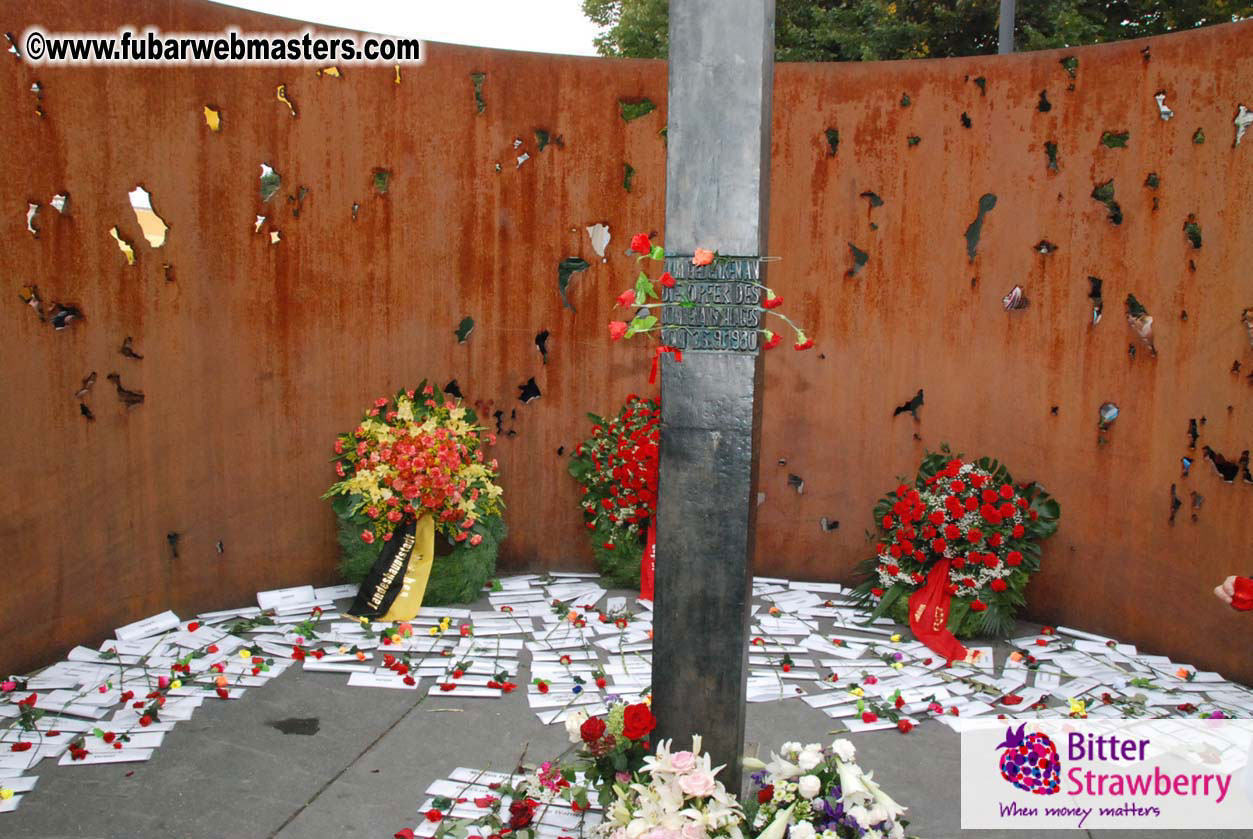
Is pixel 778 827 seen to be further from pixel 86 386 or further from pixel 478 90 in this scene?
pixel 478 90

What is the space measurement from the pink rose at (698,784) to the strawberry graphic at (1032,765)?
134cm

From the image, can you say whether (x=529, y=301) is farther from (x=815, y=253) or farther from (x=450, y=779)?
(x=450, y=779)

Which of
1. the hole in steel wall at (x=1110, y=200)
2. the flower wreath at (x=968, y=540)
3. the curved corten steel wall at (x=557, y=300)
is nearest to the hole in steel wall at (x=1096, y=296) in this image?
the curved corten steel wall at (x=557, y=300)

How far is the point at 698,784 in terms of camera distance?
2.44 meters

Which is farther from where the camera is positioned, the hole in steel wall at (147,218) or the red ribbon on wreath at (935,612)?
the red ribbon on wreath at (935,612)

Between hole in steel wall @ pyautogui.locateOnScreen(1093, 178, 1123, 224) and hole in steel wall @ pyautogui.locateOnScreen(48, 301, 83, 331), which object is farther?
hole in steel wall @ pyautogui.locateOnScreen(1093, 178, 1123, 224)

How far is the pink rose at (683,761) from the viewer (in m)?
2.49

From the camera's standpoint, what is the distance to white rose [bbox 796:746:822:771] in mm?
2633

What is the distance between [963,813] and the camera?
3.18m

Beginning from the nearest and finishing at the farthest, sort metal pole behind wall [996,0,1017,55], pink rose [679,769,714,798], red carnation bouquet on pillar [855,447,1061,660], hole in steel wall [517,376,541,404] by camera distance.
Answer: pink rose [679,769,714,798] < red carnation bouquet on pillar [855,447,1061,660] < hole in steel wall [517,376,541,404] < metal pole behind wall [996,0,1017,55]

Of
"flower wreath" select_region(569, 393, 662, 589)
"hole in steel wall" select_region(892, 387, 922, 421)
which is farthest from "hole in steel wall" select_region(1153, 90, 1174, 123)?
"flower wreath" select_region(569, 393, 662, 589)

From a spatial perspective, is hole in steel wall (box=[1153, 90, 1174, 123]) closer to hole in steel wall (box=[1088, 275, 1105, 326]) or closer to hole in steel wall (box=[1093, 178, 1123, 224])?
hole in steel wall (box=[1093, 178, 1123, 224])

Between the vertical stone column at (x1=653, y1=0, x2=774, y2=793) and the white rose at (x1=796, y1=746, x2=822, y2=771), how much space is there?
17 cm

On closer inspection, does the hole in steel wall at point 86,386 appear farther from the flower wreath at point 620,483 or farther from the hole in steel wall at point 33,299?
the flower wreath at point 620,483
